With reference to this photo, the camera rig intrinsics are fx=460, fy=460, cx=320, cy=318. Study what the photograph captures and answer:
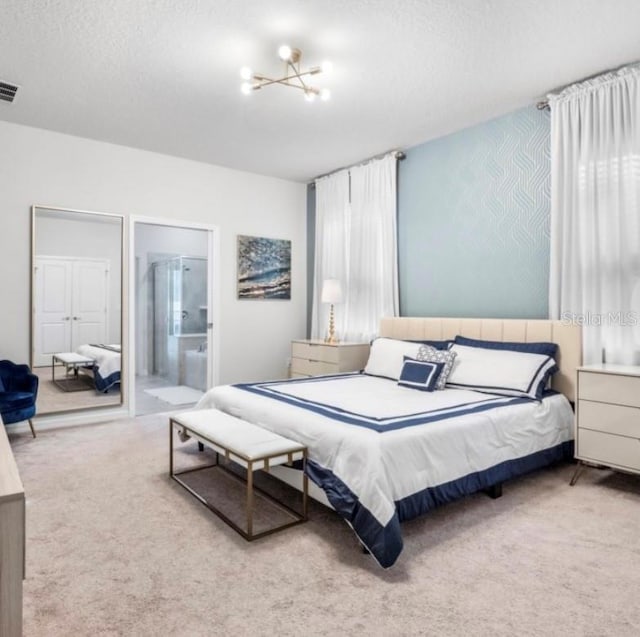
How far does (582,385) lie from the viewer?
2.87 metres

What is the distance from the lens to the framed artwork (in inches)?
213

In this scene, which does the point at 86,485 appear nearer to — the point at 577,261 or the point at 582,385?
the point at 582,385

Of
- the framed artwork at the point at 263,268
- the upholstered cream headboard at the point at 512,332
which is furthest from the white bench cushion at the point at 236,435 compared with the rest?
the framed artwork at the point at 263,268

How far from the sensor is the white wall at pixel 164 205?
400 cm

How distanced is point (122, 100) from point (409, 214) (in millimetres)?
2708

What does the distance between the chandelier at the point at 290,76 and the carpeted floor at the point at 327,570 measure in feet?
8.43

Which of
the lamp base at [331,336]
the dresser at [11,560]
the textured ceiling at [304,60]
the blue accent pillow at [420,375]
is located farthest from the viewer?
the lamp base at [331,336]

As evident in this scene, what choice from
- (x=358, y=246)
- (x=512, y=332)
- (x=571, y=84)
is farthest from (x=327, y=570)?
(x=358, y=246)

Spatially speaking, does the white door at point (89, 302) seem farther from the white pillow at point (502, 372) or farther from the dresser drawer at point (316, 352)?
the white pillow at point (502, 372)

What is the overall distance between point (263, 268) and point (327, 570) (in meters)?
4.06

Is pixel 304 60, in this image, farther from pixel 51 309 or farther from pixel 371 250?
pixel 51 309

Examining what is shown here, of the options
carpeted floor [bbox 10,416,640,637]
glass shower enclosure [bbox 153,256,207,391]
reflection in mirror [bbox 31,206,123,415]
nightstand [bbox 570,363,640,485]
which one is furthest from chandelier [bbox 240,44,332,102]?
glass shower enclosure [bbox 153,256,207,391]

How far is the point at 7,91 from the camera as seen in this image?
3.35m

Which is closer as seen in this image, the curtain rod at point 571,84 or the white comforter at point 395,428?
the white comforter at point 395,428
